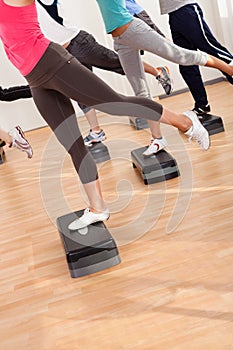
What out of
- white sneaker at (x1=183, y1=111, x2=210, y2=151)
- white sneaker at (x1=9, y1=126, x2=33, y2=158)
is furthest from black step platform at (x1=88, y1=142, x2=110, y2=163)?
white sneaker at (x1=183, y1=111, x2=210, y2=151)

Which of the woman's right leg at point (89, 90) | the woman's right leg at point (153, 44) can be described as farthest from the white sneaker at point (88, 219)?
the woman's right leg at point (153, 44)

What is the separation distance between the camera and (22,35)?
2.25 meters

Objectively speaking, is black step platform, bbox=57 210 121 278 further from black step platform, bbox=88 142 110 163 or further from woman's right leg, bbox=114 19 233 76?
black step platform, bbox=88 142 110 163

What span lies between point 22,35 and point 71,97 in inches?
12.6

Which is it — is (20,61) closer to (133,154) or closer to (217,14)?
(133,154)

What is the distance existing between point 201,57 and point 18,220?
4.54 feet

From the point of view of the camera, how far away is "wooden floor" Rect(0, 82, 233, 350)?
5.97 feet

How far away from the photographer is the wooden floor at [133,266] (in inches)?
71.6

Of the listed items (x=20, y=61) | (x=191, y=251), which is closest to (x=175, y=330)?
(x=191, y=251)

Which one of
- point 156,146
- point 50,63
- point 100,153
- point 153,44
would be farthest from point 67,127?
point 100,153

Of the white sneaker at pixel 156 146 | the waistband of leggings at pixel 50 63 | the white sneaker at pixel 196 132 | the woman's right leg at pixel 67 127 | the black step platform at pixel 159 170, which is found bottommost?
the black step platform at pixel 159 170

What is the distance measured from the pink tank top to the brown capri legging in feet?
0.11

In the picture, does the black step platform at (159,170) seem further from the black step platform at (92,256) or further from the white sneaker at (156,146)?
the black step platform at (92,256)

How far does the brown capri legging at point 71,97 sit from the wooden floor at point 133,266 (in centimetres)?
44
